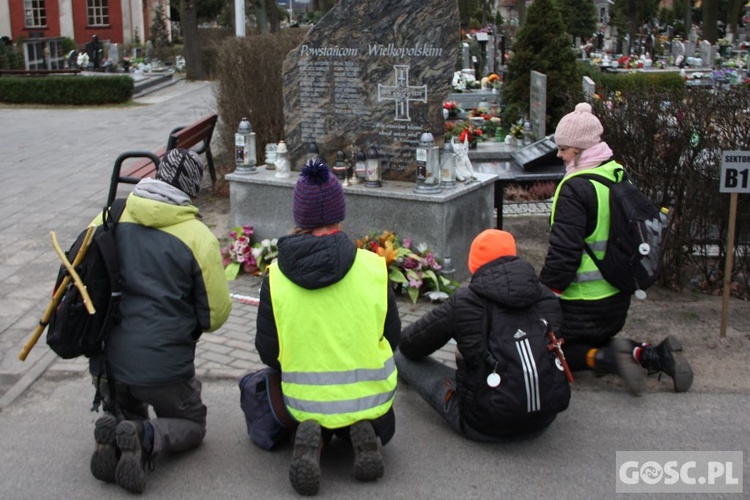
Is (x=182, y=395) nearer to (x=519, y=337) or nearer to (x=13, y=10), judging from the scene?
(x=519, y=337)

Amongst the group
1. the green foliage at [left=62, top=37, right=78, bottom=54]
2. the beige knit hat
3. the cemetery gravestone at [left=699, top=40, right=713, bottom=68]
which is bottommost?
the beige knit hat

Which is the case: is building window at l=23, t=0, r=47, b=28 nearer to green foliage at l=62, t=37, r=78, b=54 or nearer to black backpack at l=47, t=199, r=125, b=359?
green foliage at l=62, t=37, r=78, b=54

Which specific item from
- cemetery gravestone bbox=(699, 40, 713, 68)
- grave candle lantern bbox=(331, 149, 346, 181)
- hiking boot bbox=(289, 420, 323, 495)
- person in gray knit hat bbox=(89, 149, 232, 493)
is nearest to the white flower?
grave candle lantern bbox=(331, 149, 346, 181)

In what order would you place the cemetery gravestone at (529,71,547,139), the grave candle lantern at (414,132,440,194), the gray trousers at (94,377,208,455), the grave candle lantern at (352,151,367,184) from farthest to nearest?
the cemetery gravestone at (529,71,547,139), the grave candle lantern at (352,151,367,184), the grave candle lantern at (414,132,440,194), the gray trousers at (94,377,208,455)

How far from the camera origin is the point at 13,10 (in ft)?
140

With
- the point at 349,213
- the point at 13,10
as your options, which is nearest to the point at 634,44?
the point at 13,10

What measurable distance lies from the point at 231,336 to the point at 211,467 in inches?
79.8

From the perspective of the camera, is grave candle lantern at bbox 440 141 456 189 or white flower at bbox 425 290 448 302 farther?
grave candle lantern at bbox 440 141 456 189

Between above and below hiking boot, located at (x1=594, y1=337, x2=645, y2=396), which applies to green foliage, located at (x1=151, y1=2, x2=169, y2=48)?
above

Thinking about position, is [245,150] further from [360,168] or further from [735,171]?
[735,171]

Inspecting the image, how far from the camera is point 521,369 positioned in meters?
4.51

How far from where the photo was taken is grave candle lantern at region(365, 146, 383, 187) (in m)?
7.74

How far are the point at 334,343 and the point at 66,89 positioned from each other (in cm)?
1975

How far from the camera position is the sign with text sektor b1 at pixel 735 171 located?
6262 millimetres
